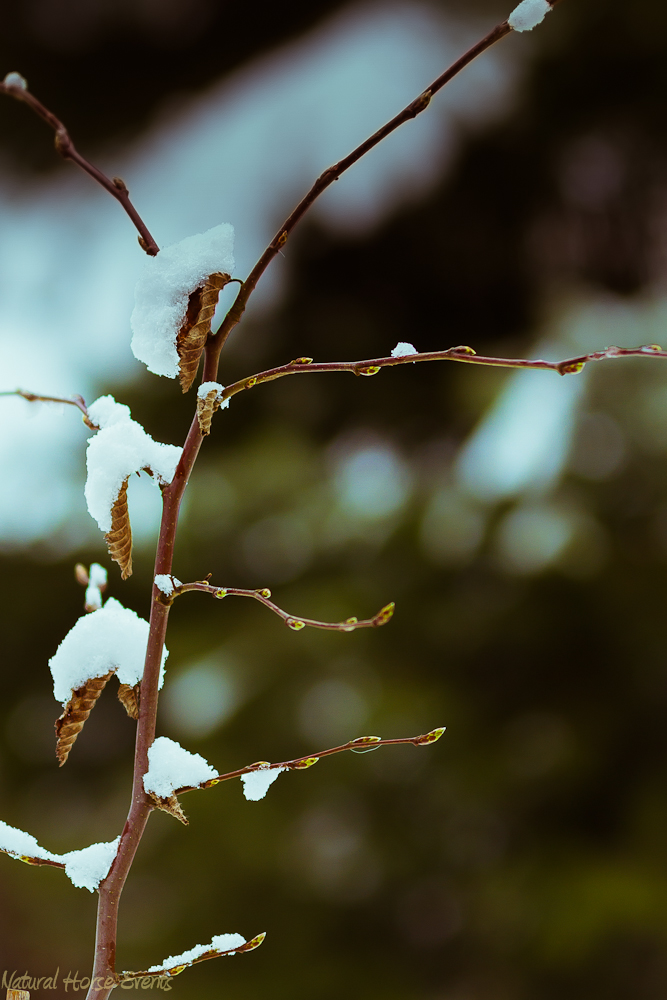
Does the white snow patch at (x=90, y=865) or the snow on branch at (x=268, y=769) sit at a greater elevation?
the snow on branch at (x=268, y=769)

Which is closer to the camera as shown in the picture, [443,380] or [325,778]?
[325,778]

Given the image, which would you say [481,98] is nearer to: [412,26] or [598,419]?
[412,26]

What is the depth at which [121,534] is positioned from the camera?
0.15 meters

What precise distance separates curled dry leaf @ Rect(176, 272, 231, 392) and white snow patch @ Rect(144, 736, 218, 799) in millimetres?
71

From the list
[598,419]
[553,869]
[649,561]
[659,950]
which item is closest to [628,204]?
[598,419]

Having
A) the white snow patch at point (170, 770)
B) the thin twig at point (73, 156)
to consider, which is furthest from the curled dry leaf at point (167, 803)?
the thin twig at point (73, 156)

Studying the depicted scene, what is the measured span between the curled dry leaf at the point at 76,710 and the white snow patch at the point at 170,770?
0.02m

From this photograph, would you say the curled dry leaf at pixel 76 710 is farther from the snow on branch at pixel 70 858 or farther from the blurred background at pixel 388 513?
the blurred background at pixel 388 513

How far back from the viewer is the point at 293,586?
1.02 meters

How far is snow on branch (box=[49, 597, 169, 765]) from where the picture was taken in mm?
144

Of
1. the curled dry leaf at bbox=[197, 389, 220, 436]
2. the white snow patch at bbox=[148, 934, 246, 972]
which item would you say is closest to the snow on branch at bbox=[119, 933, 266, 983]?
the white snow patch at bbox=[148, 934, 246, 972]

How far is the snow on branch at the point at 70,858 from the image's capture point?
0.48 ft

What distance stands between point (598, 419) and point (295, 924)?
768 millimetres

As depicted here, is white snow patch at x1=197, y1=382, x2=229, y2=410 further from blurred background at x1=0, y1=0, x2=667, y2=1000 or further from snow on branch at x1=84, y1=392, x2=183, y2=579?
blurred background at x1=0, y1=0, x2=667, y2=1000
